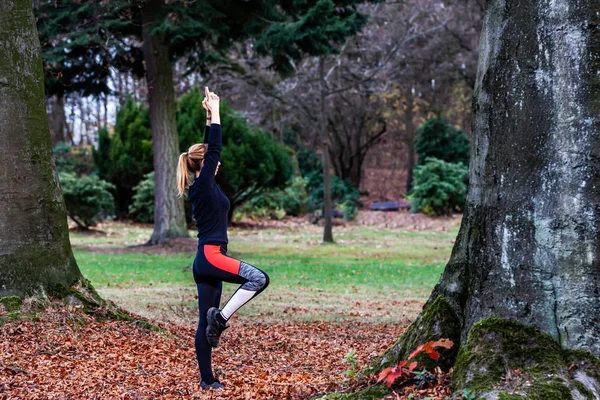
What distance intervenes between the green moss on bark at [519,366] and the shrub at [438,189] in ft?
86.6

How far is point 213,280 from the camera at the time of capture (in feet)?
17.6

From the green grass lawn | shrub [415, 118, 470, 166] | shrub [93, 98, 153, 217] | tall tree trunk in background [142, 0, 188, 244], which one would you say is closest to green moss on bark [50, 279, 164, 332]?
the green grass lawn

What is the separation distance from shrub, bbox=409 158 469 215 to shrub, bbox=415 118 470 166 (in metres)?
4.72

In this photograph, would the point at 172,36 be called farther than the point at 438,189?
No

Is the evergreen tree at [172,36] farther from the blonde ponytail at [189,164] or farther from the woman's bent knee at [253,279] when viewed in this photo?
the woman's bent knee at [253,279]

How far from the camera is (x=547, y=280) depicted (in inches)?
164

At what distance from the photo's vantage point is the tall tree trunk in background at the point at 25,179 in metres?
7.05

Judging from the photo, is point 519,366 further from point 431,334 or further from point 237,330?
point 237,330

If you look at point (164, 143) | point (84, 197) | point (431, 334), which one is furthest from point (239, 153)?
point (431, 334)

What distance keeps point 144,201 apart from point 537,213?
963 inches

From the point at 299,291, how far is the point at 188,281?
2301 mm

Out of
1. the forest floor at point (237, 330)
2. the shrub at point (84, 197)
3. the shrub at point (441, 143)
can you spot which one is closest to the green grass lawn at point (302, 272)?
the forest floor at point (237, 330)

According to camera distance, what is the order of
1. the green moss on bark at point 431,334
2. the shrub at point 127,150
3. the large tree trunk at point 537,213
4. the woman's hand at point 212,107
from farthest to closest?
1. the shrub at point 127,150
2. the woman's hand at point 212,107
3. the green moss on bark at point 431,334
4. the large tree trunk at point 537,213

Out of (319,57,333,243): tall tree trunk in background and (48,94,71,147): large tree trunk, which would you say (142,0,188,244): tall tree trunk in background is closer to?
(319,57,333,243): tall tree trunk in background
